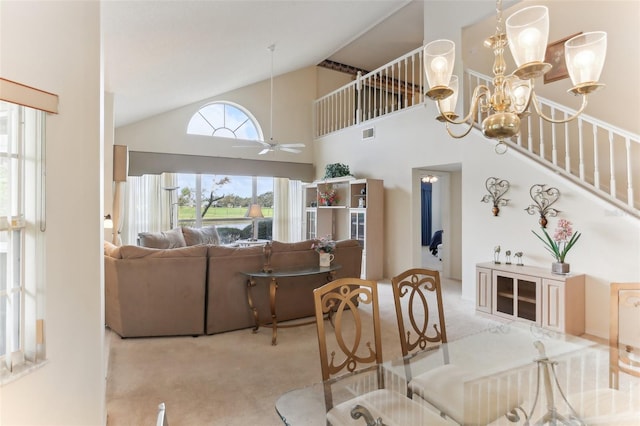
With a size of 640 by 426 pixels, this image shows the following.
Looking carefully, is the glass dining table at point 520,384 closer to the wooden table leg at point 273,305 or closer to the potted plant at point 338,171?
the wooden table leg at point 273,305

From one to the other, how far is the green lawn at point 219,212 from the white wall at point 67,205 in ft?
17.5

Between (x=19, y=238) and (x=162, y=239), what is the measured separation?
4140 millimetres

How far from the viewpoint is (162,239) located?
541 cm

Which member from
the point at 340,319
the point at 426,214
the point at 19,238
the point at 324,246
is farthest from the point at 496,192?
the point at 426,214

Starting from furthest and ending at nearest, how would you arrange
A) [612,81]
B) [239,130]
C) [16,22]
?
[239,130] → [612,81] → [16,22]

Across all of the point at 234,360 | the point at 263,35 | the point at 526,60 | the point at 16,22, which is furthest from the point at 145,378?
the point at 263,35

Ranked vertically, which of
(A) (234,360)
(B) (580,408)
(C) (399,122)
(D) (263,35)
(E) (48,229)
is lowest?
(A) (234,360)

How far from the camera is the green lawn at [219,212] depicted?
273 inches

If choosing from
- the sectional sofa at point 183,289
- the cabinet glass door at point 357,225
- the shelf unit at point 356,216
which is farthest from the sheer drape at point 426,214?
the sectional sofa at point 183,289

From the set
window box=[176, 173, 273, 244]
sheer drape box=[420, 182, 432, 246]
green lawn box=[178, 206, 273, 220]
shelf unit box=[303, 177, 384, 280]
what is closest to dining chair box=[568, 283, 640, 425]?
shelf unit box=[303, 177, 384, 280]

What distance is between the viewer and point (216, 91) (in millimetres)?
6434

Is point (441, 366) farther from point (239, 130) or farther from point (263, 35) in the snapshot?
point (239, 130)

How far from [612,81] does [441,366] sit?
14.7 feet

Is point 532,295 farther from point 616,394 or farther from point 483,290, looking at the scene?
point 616,394
